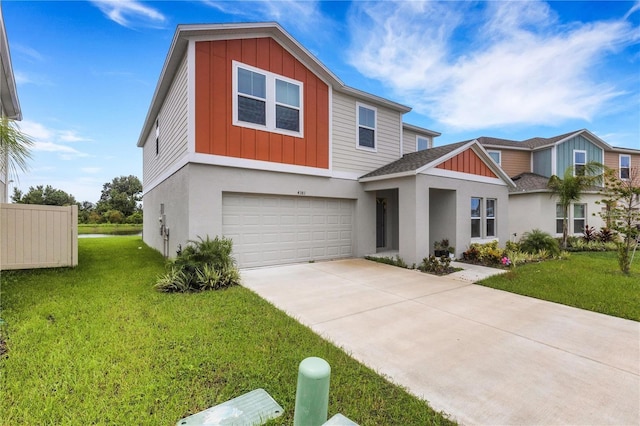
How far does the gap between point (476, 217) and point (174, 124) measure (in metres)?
11.4

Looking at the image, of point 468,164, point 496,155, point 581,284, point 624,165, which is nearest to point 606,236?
point 496,155

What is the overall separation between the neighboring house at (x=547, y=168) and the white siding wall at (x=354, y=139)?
8195mm

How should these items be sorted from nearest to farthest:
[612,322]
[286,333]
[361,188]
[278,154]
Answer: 1. [286,333]
2. [612,322]
3. [278,154]
4. [361,188]

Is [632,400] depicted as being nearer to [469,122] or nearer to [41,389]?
[41,389]

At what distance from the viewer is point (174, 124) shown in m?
8.80

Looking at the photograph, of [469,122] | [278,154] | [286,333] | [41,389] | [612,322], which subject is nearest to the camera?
[41,389]

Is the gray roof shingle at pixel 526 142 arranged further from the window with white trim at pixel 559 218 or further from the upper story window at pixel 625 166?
the upper story window at pixel 625 166

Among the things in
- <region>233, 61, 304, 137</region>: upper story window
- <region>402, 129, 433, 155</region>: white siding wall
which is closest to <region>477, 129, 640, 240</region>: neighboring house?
<region>402, 129, 433, 155</region>: white siding wall

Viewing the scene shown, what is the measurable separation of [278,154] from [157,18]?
18.4ft

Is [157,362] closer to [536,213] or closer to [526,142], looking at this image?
[536,213]

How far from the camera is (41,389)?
2.54 meters

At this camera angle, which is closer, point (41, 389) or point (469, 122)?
point (41, 389)

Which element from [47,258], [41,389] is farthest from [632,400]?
[47,258]

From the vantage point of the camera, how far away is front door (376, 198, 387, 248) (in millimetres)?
12095
